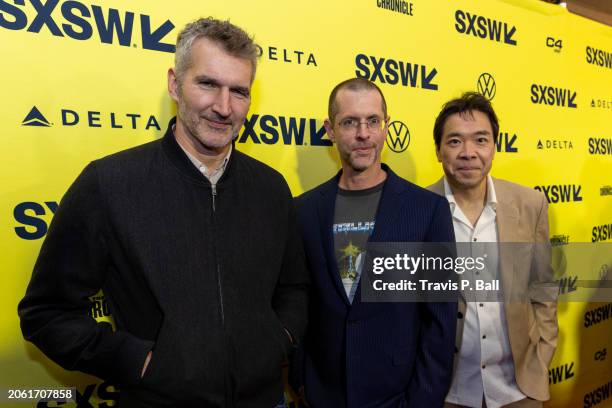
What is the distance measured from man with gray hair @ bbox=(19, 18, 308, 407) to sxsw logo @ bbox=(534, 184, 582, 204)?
2.56 metres

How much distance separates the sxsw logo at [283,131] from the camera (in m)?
1.96

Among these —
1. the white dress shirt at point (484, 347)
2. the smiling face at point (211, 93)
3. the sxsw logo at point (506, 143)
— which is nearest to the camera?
the smiling face at point (211, 93)

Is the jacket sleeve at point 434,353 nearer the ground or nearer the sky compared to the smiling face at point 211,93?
nearer the ground

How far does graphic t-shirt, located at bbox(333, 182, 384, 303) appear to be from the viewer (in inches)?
61.6

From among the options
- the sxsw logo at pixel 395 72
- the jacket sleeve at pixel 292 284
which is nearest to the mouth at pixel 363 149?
the jacket sleeve at pixel 292 284

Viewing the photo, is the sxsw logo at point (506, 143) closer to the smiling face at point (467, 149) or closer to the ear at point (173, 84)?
the smiling face at point (467, 149)

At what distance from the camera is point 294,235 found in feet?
4.88

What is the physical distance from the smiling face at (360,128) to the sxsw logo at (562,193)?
6.32 feet

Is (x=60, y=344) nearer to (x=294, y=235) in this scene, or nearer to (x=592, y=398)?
(x=294, y=235)

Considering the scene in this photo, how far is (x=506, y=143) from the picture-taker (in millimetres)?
2824

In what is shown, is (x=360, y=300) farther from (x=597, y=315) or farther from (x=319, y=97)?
(x=597, y=315)

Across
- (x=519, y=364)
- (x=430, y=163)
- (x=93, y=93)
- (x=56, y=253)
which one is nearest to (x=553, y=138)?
(x=430, y=163)

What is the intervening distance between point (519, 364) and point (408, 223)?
34.1 inches

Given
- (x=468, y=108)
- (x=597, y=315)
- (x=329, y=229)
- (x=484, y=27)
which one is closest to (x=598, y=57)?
(x=484, y=27)
